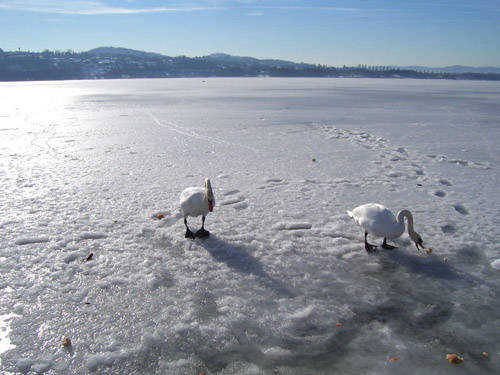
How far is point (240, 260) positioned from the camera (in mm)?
4211

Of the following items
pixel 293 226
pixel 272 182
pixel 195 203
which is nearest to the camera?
pixel 195 203

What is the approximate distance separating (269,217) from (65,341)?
3.28 m

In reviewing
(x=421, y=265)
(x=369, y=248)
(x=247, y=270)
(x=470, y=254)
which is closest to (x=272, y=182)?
(x=369, y=248)

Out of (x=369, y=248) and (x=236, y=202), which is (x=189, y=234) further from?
(x=369, y=248)

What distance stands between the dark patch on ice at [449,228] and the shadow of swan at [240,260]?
2.78 meters

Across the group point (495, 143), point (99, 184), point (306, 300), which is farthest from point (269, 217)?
point (495, 143)

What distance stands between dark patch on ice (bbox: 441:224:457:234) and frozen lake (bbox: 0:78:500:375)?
3 cm

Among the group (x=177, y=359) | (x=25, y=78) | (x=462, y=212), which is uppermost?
(x=25, y=78)

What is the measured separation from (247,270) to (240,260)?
0.24m

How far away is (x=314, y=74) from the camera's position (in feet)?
429

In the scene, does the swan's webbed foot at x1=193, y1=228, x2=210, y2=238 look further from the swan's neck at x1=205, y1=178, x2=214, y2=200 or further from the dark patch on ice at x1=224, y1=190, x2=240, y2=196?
the dark patch on ice at x1=224, y1=190, x2=240, y2=196

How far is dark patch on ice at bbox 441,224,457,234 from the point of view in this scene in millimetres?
4839

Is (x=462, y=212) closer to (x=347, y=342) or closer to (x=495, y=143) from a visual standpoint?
(x=347, y=342)

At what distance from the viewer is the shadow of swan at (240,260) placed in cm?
372
